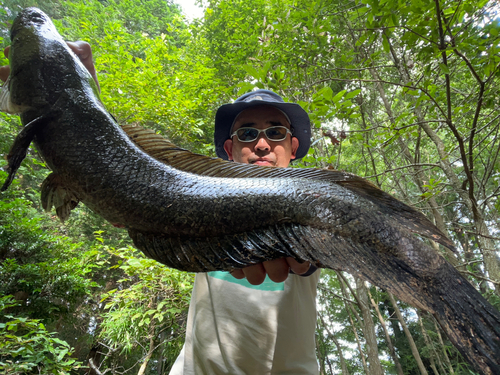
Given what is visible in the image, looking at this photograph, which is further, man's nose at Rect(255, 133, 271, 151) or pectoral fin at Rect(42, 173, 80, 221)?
man's nose at Rect(255, 133, 271, 151)

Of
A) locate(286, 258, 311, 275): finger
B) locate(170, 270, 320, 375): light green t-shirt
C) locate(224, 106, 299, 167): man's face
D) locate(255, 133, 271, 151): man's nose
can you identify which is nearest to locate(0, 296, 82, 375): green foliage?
locate(170, 270, 320, 375): light green t-shirt

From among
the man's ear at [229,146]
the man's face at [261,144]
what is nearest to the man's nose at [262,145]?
the man's face at [261,144]

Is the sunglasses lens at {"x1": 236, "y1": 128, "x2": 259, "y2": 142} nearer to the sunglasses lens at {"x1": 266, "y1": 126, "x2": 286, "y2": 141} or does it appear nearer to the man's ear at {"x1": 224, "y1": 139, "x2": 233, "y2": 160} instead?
the sunglasses lens at {"x1": 266, "y1": 126, "x2": 286, "y2": 141}

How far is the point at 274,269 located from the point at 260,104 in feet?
4.32

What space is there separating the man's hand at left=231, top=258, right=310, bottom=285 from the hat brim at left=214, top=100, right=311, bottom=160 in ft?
4.13

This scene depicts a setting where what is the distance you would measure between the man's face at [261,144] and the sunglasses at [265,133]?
0.02m

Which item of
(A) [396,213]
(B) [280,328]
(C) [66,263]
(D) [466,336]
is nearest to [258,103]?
(A) [396,213]

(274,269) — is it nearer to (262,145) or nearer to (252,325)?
(252,325)

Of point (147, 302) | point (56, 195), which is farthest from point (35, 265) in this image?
point (56, 195)

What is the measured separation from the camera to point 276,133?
6.56ft

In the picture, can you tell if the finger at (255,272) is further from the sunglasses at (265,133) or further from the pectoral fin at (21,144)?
the pectoral fin at (21,144)

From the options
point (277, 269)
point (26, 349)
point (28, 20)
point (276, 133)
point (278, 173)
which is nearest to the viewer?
point (277, 269)

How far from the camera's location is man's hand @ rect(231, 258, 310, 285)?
44.1 inches

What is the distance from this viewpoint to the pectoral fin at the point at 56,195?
1336 millimetres
